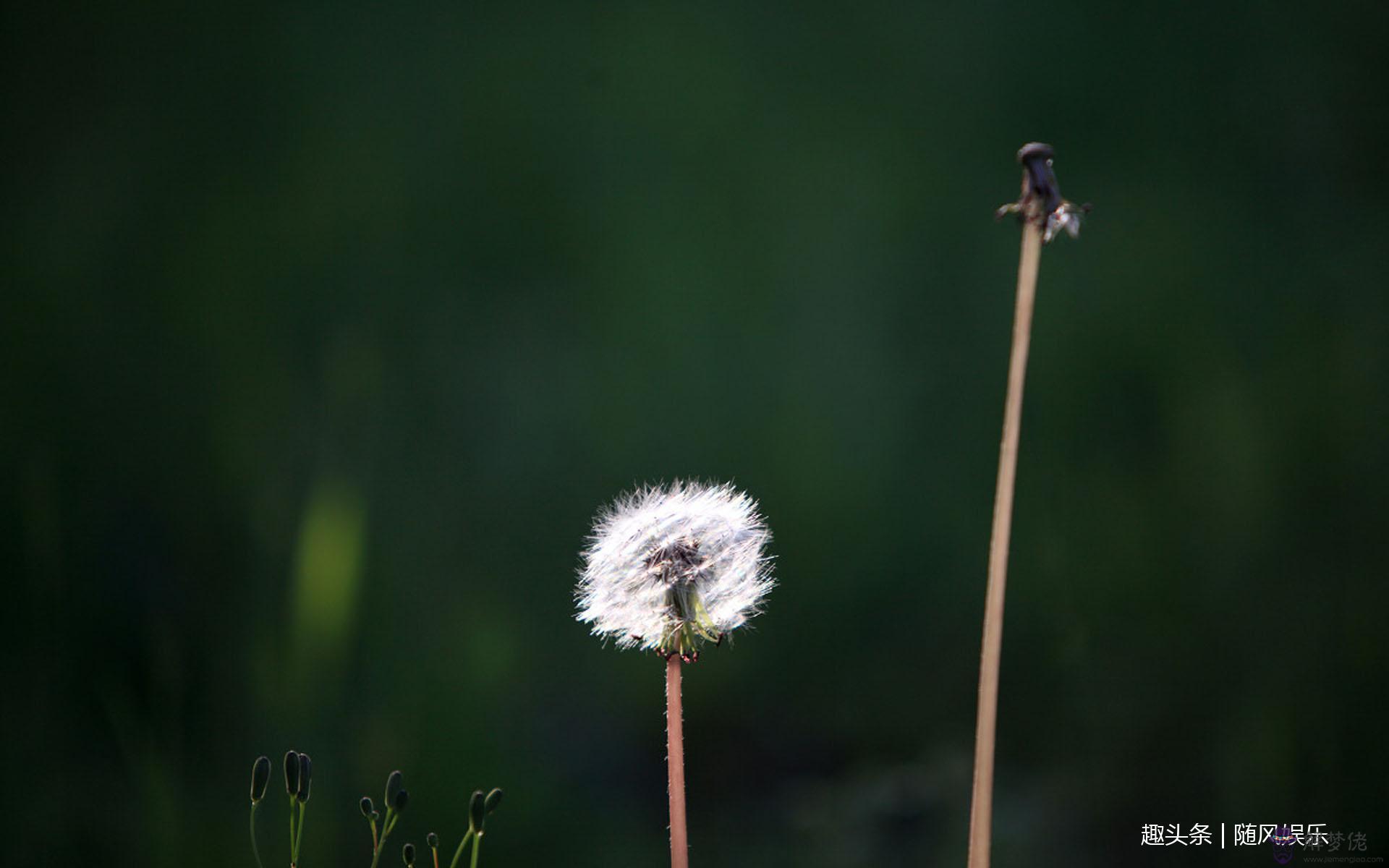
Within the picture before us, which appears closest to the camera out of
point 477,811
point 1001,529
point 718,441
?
point 1001,529

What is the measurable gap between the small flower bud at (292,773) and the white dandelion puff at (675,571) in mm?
119

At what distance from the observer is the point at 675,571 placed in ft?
1.40

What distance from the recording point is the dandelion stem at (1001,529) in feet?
0.80

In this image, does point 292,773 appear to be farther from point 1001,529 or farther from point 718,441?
point 718,441

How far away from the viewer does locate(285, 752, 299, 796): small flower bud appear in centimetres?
39

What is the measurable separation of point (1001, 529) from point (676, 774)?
14 centimetres

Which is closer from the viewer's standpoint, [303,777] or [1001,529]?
[1001,529]

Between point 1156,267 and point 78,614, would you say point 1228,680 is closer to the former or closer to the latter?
point 1156,267

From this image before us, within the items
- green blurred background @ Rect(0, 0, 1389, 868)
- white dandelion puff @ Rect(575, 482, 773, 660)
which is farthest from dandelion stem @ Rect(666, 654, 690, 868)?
green blurred background @ Rect(0, 0, 1389, 868)

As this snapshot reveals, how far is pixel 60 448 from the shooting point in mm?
880

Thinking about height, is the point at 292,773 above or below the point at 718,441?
below

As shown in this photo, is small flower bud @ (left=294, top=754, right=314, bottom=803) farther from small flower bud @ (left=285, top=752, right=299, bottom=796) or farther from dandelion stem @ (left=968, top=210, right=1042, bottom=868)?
dandelion stem @ (left=968, top=210, right=1042, bottom=868)

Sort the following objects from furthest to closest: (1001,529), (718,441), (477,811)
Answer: (718,441) < (477,811) < (1001,529)

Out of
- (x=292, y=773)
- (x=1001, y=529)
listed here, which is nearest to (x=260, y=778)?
(x=292, y=773)
